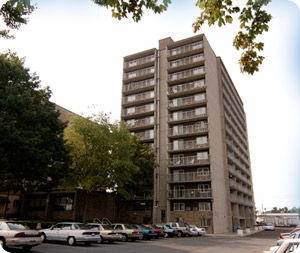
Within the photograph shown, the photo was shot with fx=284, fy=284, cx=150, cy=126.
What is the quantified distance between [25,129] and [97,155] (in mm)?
11954

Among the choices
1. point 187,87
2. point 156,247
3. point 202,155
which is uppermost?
point 187,87

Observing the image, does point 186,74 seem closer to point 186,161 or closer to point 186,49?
point 186,49

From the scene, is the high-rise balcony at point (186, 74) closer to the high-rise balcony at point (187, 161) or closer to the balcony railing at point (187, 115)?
the balcony railing at point (187, 115)

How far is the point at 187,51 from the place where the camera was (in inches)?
1795

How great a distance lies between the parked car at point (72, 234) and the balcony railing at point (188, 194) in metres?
22.2

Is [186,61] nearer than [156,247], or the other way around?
[156,247]

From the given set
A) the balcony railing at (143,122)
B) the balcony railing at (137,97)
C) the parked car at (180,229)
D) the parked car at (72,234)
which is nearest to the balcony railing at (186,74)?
the balcony railing at (137,97)

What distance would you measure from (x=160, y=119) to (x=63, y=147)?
76.5 feet

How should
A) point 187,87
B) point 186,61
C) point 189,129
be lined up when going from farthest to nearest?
point 186,61 < point 187,87 < point 189,129

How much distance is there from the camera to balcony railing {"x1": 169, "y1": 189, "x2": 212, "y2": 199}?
37.3 metres

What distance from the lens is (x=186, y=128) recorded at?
41.5 meters

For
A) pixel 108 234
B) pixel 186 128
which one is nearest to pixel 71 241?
pixel 108 234

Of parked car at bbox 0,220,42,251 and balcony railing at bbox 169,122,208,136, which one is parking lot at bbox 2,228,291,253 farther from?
balcony railing at bbox 169,122,208,136

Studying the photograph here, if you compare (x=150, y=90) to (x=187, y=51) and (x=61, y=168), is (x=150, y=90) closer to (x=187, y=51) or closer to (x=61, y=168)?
(x=187, y=51)
